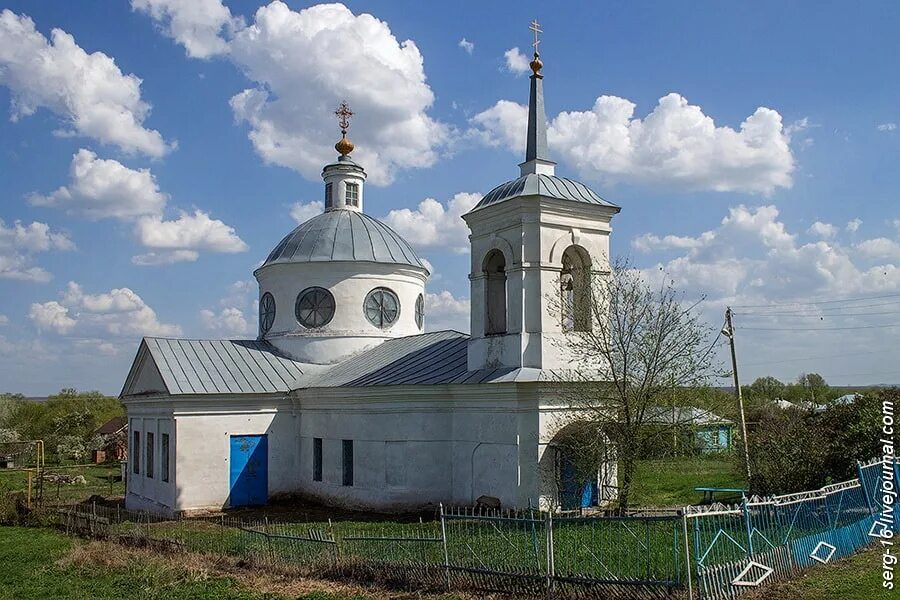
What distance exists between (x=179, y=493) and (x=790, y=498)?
16.1 m

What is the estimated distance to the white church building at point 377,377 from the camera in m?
18.0

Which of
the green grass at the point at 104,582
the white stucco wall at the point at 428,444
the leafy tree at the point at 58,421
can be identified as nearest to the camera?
→ the green grass at the point at 104,582

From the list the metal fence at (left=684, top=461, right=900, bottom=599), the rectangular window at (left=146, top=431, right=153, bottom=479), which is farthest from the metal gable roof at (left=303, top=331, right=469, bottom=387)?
the metal fence at (left=684, top=461, right=900, bottom=599)

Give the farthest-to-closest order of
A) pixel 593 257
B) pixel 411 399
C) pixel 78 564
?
pixel 411 399
pixel 593 257
pixel 78 564

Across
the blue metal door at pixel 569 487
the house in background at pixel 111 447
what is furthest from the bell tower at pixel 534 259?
the house in background at pixel 111 447

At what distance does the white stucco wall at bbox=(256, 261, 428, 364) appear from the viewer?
26.2m

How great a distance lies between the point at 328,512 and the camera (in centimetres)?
2150

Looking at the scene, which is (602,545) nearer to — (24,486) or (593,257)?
(593,257)

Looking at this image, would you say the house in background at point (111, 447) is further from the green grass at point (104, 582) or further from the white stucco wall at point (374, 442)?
the green grass at point (104, 582)

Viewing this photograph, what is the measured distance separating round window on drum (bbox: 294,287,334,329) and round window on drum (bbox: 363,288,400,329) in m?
1.17

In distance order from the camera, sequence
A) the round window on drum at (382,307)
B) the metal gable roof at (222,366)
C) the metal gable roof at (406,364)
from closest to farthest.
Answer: the metal gable roof at (406,364), the metal gable roof at (222,366), the round window on drum at (382,307)

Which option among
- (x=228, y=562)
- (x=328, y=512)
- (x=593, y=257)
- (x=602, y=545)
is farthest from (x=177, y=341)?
(x=602, y=545)

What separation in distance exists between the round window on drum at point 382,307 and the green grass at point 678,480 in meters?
9.33

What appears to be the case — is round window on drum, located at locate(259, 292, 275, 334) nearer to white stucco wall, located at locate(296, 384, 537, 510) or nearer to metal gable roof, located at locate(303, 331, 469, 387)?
metal gable roof, located at locate(303, 331, 469, 387)
